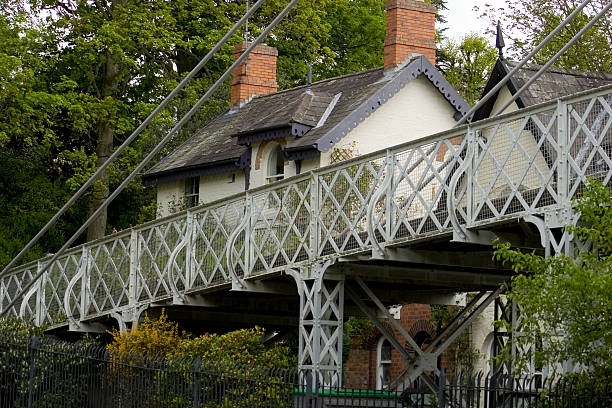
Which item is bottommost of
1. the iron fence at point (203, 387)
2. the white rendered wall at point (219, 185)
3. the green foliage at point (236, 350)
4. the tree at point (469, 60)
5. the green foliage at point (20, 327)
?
the iron fence at point (203, 387)

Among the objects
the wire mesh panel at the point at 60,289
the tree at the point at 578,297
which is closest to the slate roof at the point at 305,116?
the wire mesh panel at the point at 60,289

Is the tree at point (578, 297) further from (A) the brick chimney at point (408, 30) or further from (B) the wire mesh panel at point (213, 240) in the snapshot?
(A) the brick chimney at point (408, 30)

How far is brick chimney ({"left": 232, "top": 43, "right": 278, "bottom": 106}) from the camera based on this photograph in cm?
3641

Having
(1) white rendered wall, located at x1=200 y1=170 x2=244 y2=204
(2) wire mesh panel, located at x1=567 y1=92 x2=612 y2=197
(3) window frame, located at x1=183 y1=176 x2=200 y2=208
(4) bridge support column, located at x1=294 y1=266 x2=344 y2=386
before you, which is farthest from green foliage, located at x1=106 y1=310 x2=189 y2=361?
(3) window frame, located at x1=183 y1=176 x2=200 y2=208

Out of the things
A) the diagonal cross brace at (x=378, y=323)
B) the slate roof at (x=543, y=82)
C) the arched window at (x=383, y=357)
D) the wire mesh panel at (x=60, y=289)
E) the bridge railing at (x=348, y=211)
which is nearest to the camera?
the bridge railing at (x=348, y=211)

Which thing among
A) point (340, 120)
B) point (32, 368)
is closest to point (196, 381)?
point (32, 368)

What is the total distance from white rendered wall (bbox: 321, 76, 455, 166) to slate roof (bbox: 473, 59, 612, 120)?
127 centimetres

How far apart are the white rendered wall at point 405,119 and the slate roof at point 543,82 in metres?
1.27

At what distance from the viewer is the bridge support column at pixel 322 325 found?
69.4 feet

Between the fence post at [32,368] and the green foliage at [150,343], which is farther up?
the green foliage at [150,343]

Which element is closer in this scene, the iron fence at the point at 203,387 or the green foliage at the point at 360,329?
the iron fence at the point at 203,387

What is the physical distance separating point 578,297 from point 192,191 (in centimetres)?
2144

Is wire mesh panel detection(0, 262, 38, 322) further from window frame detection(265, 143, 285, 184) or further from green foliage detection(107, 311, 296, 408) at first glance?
window frame detection(265, 143, 285, 184)

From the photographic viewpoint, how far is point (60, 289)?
92.7 ft
